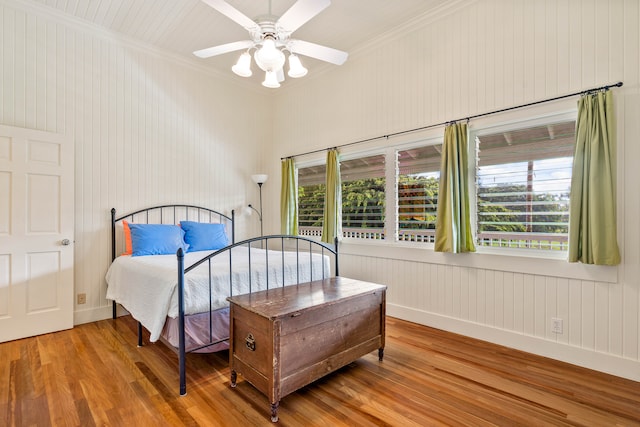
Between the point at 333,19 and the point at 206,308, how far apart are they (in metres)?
3.06

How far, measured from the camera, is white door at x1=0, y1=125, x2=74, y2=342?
2914mm

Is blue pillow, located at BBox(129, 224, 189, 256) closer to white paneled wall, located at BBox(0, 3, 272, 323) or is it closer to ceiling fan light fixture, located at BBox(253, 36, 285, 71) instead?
white paneled wall, located at BBox(0, 3, 272, 323)

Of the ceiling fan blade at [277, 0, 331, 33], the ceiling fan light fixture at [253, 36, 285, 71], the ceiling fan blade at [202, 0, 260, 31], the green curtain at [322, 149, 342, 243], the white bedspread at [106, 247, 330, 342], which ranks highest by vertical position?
the ceiling fan blade at [202, 0, 260, 31]

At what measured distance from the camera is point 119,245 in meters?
3.70

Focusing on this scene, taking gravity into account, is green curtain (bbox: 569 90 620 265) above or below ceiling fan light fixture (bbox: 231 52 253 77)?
below

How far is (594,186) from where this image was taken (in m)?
2.31

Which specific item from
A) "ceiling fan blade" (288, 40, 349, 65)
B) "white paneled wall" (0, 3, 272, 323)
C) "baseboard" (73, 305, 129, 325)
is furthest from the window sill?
"baseboard" (73, 305, 129, 325)

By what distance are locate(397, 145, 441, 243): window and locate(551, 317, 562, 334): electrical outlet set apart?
1188 millimetres

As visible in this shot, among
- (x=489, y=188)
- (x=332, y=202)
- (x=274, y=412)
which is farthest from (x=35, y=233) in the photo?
(x=489, y=188)

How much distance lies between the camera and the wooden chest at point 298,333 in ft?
5.96

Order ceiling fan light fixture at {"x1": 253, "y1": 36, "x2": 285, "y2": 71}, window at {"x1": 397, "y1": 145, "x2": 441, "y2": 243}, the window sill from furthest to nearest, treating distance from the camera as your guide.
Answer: window at {"x1": 397, "y1": 145, "x2": 441, "y2": 243} → the window sill → ceiling fan light fixture at {"x1": 253, "y1": 36, "x2": 285, "y2": 71}

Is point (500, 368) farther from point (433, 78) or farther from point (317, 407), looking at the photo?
point (433, 78)

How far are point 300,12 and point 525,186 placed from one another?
2.29 meters

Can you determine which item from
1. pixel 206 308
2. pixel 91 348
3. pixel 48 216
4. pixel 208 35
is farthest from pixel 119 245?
pixel 208 35
